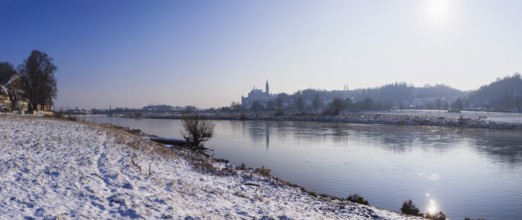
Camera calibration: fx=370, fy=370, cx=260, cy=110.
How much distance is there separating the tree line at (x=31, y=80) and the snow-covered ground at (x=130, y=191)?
5291 centimetres

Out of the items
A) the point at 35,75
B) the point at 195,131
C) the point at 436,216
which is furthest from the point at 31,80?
the point at 436,216

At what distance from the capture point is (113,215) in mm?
8617

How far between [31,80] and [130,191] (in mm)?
64665

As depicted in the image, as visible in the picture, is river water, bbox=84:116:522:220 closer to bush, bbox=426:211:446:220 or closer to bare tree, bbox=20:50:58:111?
bush, bbox=426:211:446:220

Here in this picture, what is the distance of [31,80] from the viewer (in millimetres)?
64125

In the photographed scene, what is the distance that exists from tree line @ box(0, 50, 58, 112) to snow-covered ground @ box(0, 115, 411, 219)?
52909mm

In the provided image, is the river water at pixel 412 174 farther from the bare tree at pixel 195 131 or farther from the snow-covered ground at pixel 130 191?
the snow-covered ground at pixel 130 191

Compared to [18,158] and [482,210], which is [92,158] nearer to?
[18,158]

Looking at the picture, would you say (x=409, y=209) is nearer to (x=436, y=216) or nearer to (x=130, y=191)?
(x=436, y=216)

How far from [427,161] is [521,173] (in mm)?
5892

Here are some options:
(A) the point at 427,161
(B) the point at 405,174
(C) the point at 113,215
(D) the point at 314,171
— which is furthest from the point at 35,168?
(A) the point at 427,161

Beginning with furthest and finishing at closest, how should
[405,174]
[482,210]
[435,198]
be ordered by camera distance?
1. [405,174]
2. [435,198]
3. [482,210]

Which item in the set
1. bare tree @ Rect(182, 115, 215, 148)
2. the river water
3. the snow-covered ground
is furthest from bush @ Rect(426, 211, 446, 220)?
bare tree @ Rect(182, 115, 215, 148)

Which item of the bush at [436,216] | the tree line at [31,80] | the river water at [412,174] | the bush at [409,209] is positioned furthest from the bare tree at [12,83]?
the bush at [436,216]
